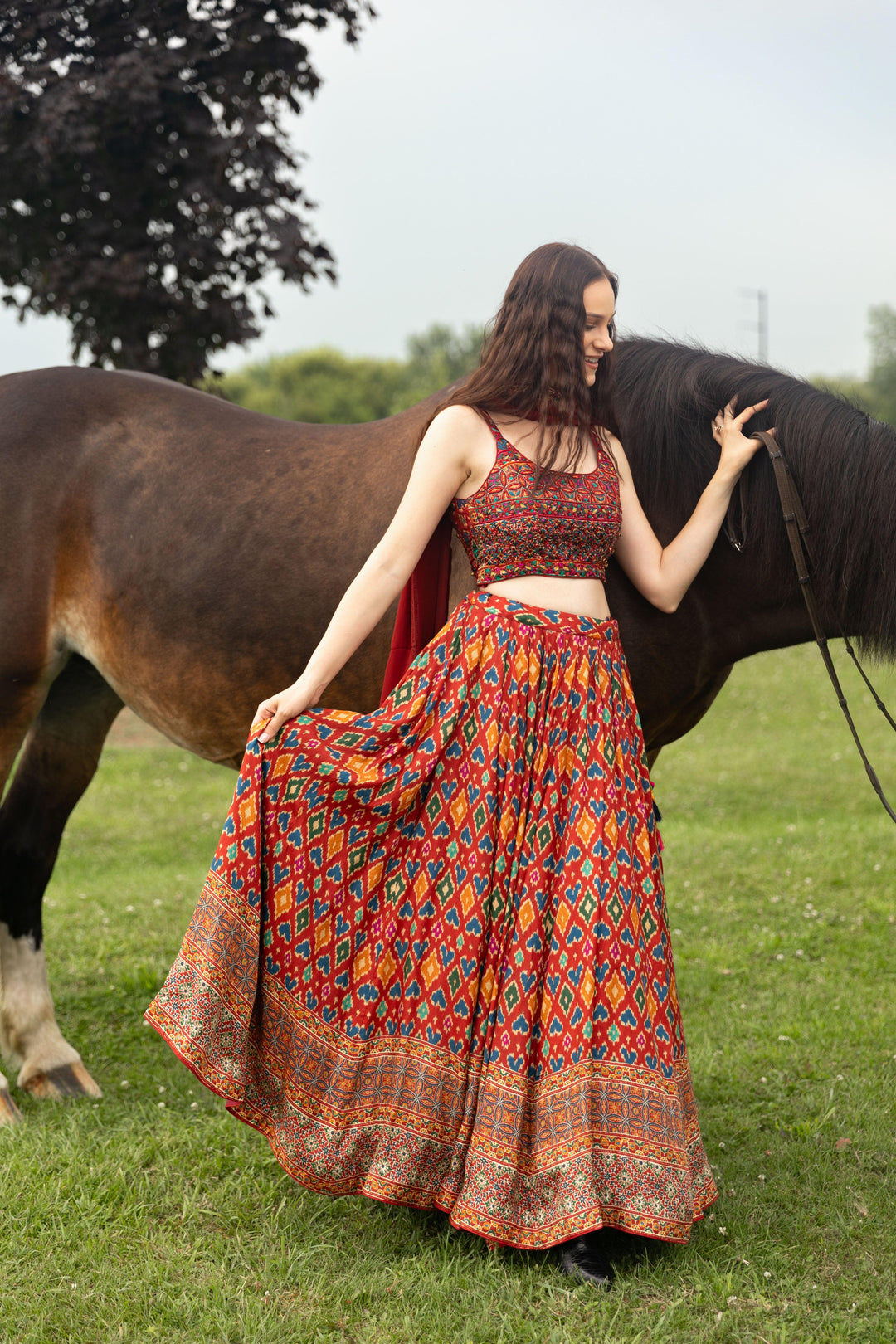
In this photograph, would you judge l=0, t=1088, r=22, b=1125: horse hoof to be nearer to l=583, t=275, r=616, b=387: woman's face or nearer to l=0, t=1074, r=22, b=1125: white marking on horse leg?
l=0, t=1074, r=22, b=1125: white marking on horse leg

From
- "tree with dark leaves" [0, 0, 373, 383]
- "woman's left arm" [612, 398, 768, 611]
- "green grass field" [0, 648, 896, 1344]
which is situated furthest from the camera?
"tree with dark leaves" [0, 0, 373, 383]

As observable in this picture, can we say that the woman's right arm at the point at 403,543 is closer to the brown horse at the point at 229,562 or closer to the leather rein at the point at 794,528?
the brown horse at the point at 229,562

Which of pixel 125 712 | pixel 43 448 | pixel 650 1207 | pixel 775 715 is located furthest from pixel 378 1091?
pixel 125 712

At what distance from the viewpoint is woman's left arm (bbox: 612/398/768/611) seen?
2879mm

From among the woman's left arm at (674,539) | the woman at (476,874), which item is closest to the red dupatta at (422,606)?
the woman at (476,874)

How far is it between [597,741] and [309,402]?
55.9 m

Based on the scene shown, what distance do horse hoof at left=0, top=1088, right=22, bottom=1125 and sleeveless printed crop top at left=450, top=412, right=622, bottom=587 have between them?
222 cm

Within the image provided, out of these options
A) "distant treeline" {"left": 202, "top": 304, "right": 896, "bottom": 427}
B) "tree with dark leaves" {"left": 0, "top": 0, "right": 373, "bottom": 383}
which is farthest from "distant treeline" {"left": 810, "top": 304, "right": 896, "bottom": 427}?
"tree with dark leaves" {"left": 0, "top": 0, "right": 373, "bottom": 383}

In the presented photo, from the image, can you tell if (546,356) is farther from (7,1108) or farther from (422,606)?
(7,1108)

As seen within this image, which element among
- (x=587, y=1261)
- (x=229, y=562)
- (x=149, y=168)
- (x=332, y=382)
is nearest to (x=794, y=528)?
(x=229, y=562)

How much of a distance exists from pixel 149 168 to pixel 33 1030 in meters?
4.58

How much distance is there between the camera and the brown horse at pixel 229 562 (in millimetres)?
3033

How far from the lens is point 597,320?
2.70 metres

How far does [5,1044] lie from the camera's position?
157 inches
